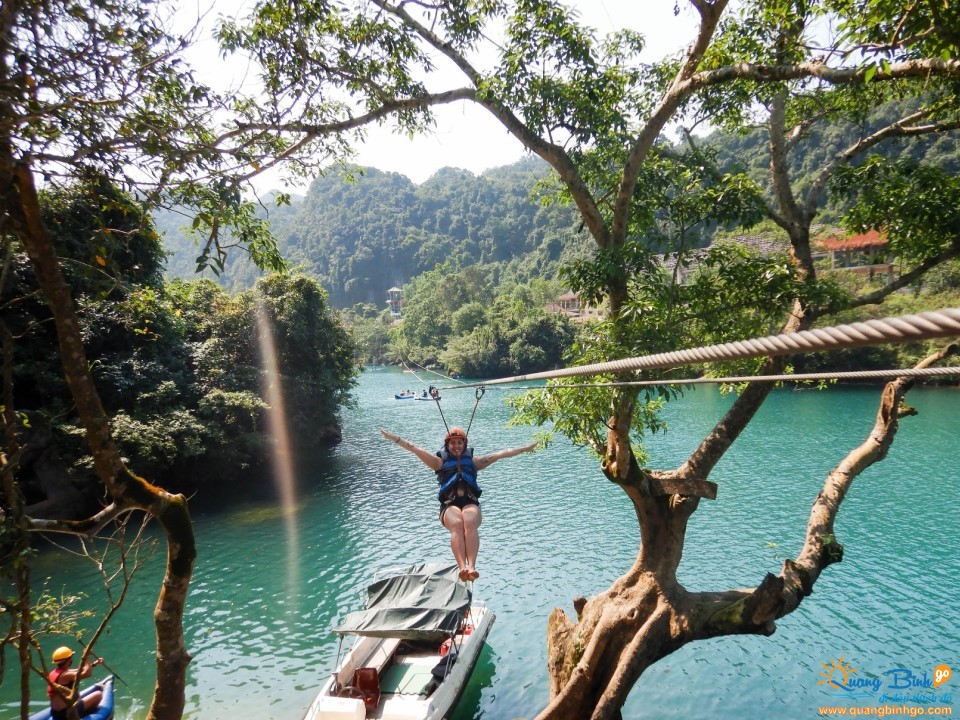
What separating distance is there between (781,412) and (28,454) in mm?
24648

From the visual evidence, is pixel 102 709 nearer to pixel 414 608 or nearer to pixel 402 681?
pixel 402 681

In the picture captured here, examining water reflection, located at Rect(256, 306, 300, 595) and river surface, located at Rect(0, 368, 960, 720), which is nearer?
river surface, located at Rect(0, 368, 960, 720)

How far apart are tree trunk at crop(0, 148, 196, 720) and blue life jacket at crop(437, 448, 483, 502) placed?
2.74 meters

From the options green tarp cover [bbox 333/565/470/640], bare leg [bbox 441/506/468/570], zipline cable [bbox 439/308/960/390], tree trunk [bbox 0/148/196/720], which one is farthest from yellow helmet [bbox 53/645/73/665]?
zipline cable [bbox 439/308/960/390]

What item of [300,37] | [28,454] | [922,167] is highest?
[300,37]

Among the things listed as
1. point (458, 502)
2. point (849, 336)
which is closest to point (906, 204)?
point (458, 502)

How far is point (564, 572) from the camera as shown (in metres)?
12.1

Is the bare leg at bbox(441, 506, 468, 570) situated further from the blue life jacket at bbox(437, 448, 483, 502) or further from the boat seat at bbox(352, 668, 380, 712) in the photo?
the boat seat at bbox(352, 668, 380, 712)

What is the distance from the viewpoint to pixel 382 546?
45.9 ft

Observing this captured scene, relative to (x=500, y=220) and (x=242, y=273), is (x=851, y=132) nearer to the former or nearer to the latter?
(x=500, y=220)

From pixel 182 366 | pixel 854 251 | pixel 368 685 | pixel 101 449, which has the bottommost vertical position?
pixel 368 685

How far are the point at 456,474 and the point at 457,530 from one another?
557 mm

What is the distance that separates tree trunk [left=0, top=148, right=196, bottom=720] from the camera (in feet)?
11.7

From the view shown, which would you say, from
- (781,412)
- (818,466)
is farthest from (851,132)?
(818,466)
